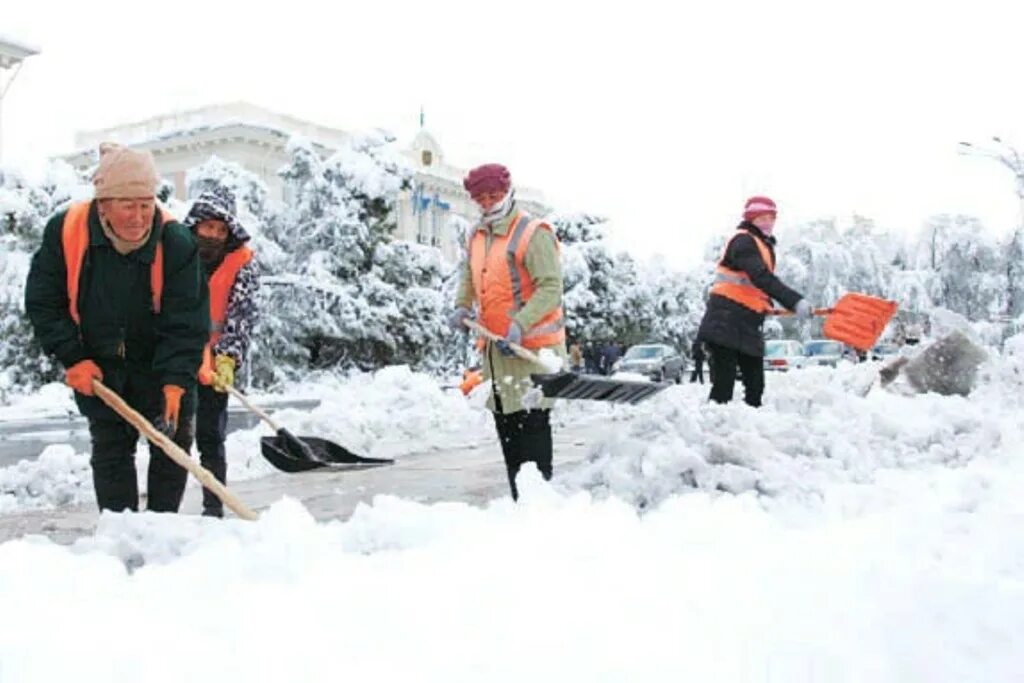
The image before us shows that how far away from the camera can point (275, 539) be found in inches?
95.2

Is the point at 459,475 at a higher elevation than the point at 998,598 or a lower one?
lower

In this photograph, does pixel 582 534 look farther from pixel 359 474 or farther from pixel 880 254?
pixel 880 254

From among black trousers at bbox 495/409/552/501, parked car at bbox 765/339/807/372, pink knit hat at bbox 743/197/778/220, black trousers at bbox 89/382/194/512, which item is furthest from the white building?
black trousers at bbox 89/382/194/512

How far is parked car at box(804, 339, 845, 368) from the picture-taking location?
33.7 metres

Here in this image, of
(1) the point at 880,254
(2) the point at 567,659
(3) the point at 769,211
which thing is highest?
(3) the point at 769,211

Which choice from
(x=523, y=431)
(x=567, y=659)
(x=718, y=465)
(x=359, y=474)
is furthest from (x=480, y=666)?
(x=359, y=474)

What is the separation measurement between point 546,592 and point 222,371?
267cm

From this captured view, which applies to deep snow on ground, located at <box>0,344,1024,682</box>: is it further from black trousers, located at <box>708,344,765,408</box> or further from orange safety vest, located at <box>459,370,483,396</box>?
black trousers, located at <box>708,344,765,408</box>

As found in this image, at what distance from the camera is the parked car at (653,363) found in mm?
28797

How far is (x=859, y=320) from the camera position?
5.71 meters

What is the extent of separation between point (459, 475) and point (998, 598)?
4.35m

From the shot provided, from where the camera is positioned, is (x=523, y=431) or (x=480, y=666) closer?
(x=480, y=666)

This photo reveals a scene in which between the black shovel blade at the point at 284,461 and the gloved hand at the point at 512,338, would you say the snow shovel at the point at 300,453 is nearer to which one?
the black shovel blade at the point at 284,461

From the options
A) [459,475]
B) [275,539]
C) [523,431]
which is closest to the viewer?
[275,539]
